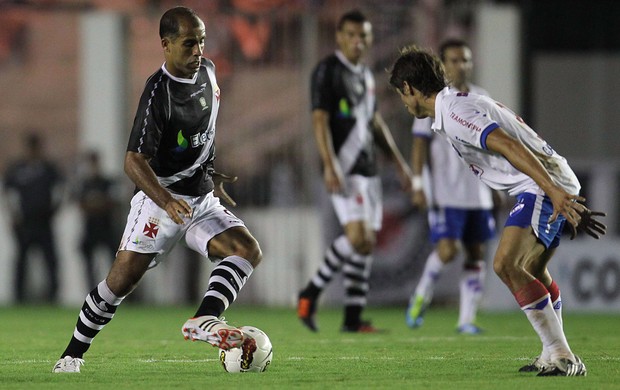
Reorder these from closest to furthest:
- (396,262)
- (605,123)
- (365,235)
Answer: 1. (365,235)
2. (396,262)
3. (605,123)

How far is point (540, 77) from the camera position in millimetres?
19359

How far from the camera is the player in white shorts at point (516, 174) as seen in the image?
609 centimetres

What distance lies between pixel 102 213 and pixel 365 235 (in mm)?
5961

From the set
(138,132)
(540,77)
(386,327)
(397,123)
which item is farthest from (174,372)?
(540,77)

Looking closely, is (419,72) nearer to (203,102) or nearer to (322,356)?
(203,102)

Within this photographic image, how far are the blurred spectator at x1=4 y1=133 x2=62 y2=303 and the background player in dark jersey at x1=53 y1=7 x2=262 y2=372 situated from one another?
8.49 metres

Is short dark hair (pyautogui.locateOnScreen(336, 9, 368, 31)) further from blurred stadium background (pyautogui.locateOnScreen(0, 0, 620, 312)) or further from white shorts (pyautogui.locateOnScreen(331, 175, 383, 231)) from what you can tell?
blurred stadium background (pyautogui.locateOnScreen(0, 0, 620, 312))

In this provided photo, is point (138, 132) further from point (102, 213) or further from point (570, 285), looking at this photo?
point (102, 213)

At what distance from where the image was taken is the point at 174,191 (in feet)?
21.9

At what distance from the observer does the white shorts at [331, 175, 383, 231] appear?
9711 millimetres

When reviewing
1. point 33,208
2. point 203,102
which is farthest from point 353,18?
point 33,208

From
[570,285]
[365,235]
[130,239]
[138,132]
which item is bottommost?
[570,285]

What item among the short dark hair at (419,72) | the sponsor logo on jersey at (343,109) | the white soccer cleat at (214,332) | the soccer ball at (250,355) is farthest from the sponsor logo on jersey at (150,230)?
the sponsor logo on jersey at (343,109)

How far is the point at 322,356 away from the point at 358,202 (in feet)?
7.81
